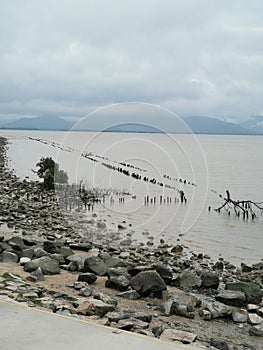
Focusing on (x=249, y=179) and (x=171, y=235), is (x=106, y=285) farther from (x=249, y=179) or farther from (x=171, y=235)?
(x=249, y=179)

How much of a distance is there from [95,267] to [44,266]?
43.1 inches

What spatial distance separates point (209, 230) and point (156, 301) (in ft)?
38.0

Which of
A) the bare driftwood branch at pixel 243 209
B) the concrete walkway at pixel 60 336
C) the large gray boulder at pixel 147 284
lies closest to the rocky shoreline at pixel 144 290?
the large gray boulder at pixel 147 284

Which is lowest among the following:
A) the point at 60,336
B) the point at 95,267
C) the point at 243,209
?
the point at 95,267

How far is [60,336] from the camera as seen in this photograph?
15.1 feet

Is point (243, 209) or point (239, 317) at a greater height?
point (243, 209)

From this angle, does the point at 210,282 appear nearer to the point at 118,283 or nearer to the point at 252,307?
the point at 252,307

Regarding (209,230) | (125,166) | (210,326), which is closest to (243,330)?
(210,326)

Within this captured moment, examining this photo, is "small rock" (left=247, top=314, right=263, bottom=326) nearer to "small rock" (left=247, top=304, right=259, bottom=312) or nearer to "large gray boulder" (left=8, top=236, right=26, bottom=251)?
"small rock" (left=247, top=304, right=259, bottom=312)

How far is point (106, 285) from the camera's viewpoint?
28.1ft

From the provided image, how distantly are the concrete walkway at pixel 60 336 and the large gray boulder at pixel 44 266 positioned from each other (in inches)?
142

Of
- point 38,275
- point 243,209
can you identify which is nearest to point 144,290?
point 38,275

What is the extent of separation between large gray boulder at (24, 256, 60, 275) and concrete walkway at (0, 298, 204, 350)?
11.8 feet

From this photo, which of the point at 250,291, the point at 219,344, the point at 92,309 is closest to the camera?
the point at 219,344
